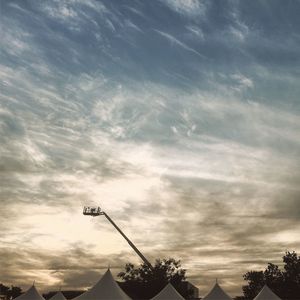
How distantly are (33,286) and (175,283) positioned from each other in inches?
1536

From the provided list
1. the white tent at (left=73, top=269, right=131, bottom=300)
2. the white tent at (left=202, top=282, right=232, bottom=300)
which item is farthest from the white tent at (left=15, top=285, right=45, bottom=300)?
the white tent at (left=202, top=282, right=232, bottom=300)

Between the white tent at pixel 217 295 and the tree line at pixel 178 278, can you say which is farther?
the tree line at pixel 178 278

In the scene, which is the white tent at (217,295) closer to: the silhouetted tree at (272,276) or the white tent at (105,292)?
the white tent at (105,292)

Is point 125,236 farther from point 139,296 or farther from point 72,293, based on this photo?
point 139,296

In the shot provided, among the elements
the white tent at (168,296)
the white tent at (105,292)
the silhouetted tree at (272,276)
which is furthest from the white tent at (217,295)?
the silhouetted tree at (272,276)

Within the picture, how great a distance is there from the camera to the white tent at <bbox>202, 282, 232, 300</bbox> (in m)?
30.0

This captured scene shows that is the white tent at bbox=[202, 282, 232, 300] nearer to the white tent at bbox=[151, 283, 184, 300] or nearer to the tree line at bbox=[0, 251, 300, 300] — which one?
the white tent at bbox=[151, 283, 184, 300]

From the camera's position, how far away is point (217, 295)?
99.1 ft

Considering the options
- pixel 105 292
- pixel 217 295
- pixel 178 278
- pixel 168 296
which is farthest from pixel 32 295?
pixel 178 278

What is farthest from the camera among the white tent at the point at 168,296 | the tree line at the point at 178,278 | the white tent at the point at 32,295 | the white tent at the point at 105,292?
the tree line at the point at 178,278

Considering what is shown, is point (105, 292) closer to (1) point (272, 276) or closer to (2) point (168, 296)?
(2) point (168, 296)

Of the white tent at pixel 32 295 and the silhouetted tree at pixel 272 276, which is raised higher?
the silhouetted tree at pixel 272 276

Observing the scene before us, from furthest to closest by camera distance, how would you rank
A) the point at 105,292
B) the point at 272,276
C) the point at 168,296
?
the point at 272,276
the point at 168,296
the point at 105,292

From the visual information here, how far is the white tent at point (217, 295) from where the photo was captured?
2995cm
